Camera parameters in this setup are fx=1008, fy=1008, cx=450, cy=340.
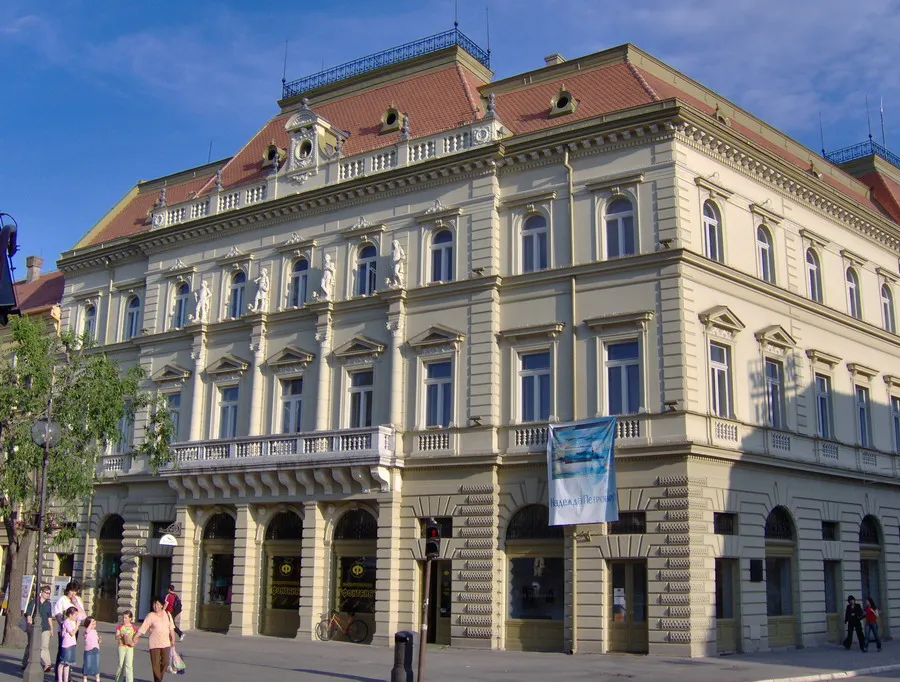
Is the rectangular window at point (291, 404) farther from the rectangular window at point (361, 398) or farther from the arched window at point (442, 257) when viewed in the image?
the arched window at point (442, 257)

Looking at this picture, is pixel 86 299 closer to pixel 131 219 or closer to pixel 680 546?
pixel 131 219

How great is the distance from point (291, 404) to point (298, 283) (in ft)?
15.3

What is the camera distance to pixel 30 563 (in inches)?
1745

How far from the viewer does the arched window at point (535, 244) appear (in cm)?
3281

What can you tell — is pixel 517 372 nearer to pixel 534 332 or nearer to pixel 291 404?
pixel 534 332

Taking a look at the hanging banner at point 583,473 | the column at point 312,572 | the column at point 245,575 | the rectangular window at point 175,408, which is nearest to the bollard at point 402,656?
the hanging banner at point 583,473

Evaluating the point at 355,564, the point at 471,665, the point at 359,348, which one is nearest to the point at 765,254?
the point at 359,348

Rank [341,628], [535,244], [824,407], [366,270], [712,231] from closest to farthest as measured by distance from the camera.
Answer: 1. [712,231]
2. [535,244]
3. [341,628]
4. [824,407]
5. [366,270]

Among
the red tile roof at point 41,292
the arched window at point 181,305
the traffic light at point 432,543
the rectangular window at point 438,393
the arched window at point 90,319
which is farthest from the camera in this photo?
the red tile roof at point 41,292

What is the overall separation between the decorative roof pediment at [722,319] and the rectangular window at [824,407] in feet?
17.2

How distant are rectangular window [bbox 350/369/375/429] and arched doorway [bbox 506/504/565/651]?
22.3 feet

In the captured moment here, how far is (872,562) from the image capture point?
35969mm

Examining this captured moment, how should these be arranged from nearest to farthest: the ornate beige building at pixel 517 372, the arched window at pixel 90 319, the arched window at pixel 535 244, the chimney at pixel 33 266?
the ornate beige building at pixel 517 372, the arched window at pixel 535 244, the arched window at pixel 90 319, the chimney at pixel 33 266

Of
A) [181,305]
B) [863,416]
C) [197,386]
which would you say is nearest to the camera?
[863,416]
